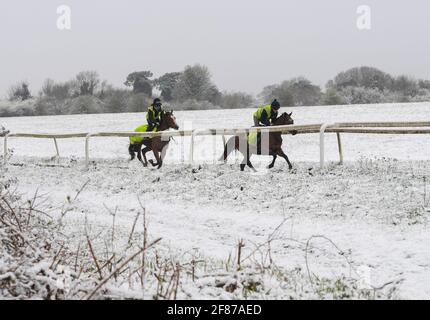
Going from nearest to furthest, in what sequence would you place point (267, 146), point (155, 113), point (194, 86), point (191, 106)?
1. point (267, 146)
2. point (155, 113)
3. point (191, 106)
4. point (194, 86)

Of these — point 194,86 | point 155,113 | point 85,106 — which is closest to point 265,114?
point 155,113

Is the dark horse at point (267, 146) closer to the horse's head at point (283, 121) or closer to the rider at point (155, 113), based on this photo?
the horse's head at point (283, 121)

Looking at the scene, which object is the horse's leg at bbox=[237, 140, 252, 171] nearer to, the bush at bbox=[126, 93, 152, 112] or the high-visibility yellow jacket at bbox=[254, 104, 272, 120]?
the high-visibility yellow jacket at bbox=[254, 104, 272, 120]

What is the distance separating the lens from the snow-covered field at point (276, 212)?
6.70 metres

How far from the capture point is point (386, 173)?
469 inches

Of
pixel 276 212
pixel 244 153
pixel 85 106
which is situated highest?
pixel 85 106

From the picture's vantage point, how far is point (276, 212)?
10508 mm

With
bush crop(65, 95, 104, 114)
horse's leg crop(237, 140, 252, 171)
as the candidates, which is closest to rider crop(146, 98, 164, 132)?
horse's leg crop(237, 140, 252, 171)

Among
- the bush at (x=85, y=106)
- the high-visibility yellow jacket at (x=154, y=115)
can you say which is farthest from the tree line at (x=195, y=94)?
the high-visibility yellow jacket at (x=154, y=115)

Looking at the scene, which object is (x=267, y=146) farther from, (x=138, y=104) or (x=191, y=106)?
(x=138, y=104)

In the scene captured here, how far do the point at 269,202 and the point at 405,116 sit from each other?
883 inches

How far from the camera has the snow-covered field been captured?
6695mm

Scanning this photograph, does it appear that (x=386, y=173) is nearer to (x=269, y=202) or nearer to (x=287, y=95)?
(x=269, y=202)
